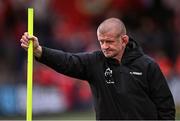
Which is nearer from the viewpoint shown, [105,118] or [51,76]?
[105,118]

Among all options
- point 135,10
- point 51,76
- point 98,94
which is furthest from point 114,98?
point 135,10

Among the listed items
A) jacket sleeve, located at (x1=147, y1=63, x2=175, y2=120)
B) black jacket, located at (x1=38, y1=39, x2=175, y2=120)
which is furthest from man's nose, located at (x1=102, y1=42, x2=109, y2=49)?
jacket sleeve, located at (x1=147, y1=63, x2=175, y2=120)

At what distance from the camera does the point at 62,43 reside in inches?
695

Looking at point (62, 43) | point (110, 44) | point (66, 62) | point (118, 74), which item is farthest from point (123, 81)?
point (62, 43)

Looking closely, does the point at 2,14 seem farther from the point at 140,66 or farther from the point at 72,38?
the point at 140,66

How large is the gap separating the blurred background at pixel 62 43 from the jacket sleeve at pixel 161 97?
7940 millimetres

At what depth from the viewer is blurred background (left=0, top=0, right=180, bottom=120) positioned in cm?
1706

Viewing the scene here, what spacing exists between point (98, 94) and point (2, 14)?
920 cm

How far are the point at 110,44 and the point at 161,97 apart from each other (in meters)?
0.80

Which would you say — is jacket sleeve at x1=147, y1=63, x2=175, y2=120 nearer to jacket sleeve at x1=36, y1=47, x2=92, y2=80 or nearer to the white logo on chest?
the white logo on chest

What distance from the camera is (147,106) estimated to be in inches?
334

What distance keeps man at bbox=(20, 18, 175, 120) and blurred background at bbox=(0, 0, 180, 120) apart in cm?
793

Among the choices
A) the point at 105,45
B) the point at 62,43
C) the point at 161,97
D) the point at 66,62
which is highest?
the point at 62,43

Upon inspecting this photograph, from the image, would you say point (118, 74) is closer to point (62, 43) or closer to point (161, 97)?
point (161, 97)
